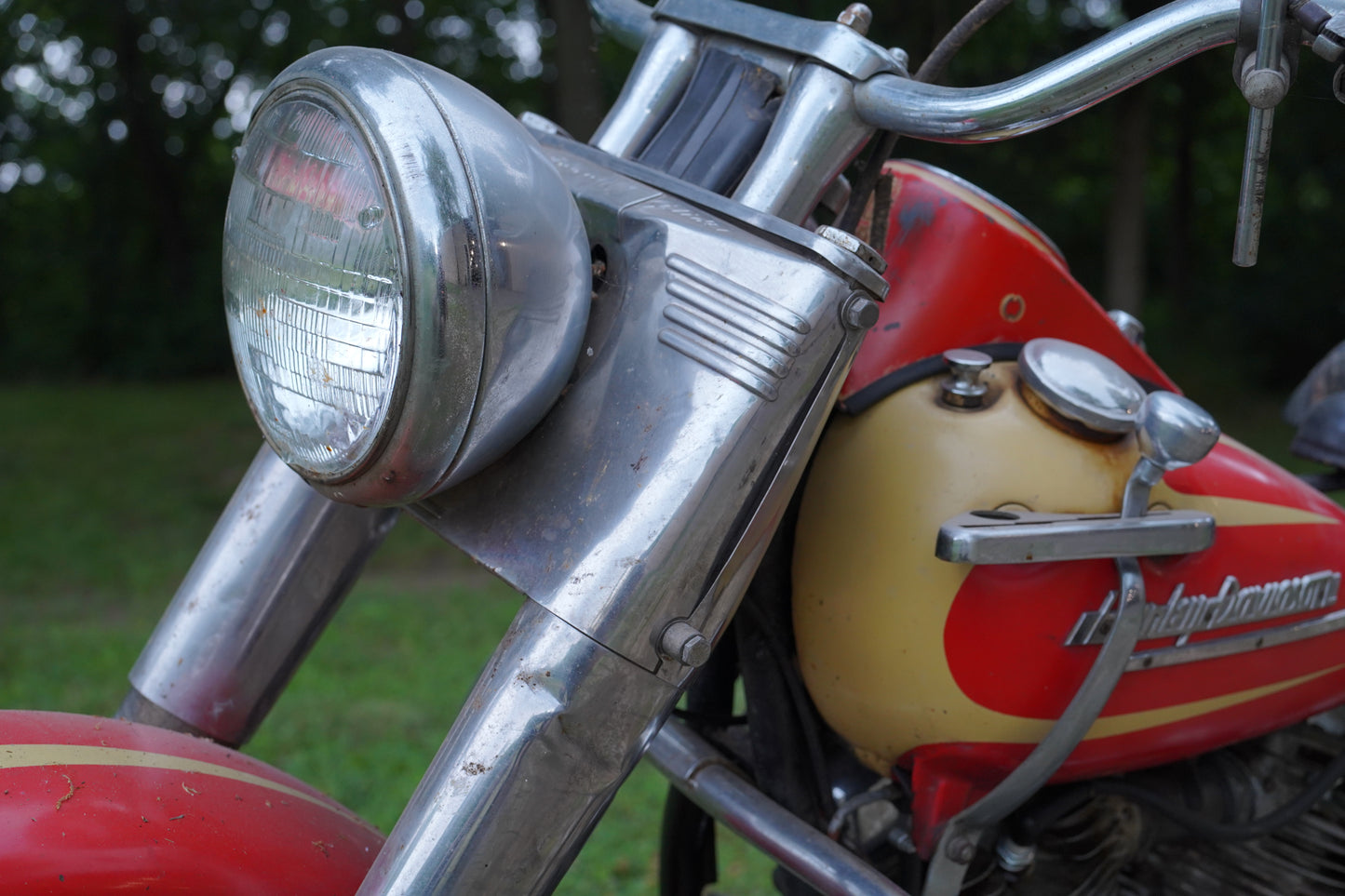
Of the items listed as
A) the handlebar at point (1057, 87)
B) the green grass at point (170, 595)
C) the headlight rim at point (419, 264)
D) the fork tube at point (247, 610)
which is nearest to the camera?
the headlight rim at point (419, 264)

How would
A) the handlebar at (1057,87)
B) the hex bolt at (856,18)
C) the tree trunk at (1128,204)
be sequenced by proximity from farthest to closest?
the tree trunk at (1128,204), the hex bolt at (856,18), the handlebar at (1057,87)

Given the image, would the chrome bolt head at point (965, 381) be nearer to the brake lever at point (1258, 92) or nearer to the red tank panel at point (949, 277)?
the red tank panel at point (949, 277)

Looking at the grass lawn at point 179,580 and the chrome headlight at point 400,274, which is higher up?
the chrome headlight at point 400,274

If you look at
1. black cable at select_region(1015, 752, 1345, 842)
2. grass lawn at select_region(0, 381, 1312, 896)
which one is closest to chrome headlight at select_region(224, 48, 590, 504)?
black cable at select_region(1015, 752, 1345, 842)

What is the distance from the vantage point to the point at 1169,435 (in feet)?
3.05

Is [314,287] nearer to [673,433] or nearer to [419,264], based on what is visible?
[419,264]

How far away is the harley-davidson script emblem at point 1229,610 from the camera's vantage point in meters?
1.02

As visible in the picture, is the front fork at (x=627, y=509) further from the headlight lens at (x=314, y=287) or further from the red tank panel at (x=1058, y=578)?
the red tank panel at (x=1058, y=578)

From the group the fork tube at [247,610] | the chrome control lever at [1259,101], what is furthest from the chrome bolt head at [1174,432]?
the fork tube at [247,610]

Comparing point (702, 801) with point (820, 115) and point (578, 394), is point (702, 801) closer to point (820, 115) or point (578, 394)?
point (578, 394)

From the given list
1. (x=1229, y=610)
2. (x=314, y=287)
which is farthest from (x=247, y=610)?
(x=1229, y=610)

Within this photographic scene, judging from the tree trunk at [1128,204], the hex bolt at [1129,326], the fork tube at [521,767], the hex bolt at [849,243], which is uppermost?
the tree trunk at [1128,204]

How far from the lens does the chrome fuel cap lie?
3.32 ft

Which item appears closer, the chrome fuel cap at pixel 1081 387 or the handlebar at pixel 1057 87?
the handlebar at pixel 1057 87
